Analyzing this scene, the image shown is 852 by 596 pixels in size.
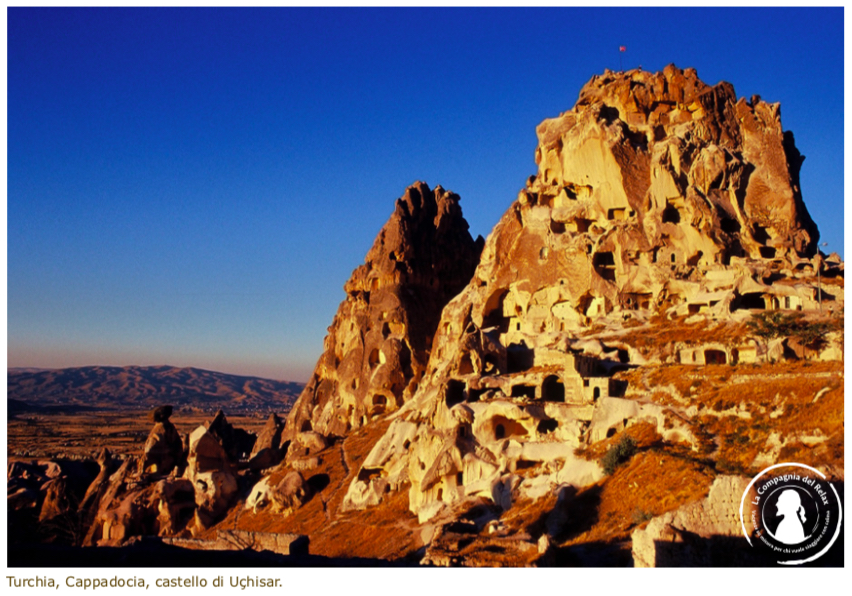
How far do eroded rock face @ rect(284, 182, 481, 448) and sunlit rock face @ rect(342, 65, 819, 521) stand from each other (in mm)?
2696

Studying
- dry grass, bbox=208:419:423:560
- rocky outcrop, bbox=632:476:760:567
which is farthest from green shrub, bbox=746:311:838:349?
rocky outcrop, bbox=632:476:760:567

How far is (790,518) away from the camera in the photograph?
2141 cm

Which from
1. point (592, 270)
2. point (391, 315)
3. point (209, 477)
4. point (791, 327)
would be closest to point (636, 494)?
point (791, 327)

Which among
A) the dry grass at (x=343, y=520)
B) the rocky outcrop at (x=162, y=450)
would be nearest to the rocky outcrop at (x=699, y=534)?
the dry grass at (x=343, y=520)

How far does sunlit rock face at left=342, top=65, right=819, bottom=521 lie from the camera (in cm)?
4303

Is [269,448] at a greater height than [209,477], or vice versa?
[269,448]

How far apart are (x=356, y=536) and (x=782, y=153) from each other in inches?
1572

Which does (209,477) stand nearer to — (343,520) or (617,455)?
(343,520)

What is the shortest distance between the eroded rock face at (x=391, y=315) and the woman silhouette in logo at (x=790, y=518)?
4647 centimetres

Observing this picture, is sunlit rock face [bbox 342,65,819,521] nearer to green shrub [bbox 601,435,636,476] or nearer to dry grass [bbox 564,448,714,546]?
green shrub [bbox 601,435,636,476]

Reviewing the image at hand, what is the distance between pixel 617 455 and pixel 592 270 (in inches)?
1024

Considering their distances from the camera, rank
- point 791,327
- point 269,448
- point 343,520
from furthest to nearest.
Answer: point 269,448
point 791,327
point 343,520

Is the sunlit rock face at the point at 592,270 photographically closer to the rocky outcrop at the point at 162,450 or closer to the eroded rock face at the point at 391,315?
the eroded rock face at the point at 391,315

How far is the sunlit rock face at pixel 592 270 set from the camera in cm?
4303
